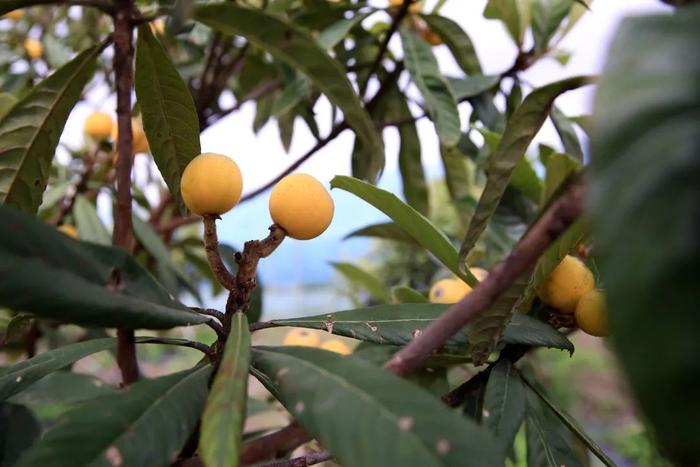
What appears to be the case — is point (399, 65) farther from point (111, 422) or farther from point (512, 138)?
point (111, 422)

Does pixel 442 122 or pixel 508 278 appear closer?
pixel 508 278

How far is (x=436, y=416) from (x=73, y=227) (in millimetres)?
994

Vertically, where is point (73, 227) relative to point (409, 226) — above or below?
above

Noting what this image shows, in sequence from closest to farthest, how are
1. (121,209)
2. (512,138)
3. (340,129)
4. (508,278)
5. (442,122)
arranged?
1. (508,278)
2. (512,138)
3. (121,209)
4. (442,122)
5. (340,129)

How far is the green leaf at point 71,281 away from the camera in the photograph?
30cm

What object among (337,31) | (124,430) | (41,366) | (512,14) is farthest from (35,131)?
(512,14)

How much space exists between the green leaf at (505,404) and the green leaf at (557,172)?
193 millimetres

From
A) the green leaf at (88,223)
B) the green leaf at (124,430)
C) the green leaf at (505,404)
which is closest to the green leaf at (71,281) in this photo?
the green leaf at (124,430)

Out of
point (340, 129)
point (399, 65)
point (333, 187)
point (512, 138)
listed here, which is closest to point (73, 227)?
point (340, 129)

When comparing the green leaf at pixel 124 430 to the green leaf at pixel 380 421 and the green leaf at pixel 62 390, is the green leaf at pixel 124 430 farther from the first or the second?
the green leaf at pixel 62 390

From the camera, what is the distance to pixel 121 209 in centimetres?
55

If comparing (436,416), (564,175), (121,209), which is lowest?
(436,416)

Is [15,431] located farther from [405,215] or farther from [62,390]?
[405,215]

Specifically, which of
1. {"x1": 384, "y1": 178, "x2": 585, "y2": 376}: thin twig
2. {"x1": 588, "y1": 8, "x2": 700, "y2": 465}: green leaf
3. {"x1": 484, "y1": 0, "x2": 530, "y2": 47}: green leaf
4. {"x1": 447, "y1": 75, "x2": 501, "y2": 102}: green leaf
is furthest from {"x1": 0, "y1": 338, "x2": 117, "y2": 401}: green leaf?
{"x1": 484, "y1": 0, "x2": 530, "y2": 47}: green leaf
